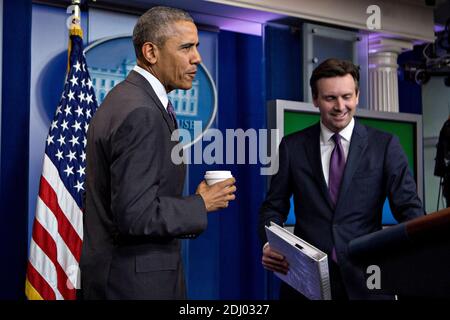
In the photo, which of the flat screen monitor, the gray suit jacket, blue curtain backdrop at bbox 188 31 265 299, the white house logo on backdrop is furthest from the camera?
blue curtain backdrop at bbox 188 31 265 299

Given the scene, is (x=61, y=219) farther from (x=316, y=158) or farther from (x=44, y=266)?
(x=316, y=158)

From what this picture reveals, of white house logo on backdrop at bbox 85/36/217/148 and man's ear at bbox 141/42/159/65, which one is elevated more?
white house logo on backdrop at bbox 85/36/217/148

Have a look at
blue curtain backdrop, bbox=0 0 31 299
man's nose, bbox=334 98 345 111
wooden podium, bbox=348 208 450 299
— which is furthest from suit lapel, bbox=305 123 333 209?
blue curtain backdrop, bbox=0 0 31 299

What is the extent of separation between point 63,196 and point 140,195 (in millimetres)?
1885

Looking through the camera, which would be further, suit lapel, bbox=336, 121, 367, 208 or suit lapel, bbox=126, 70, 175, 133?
suit lapel, bbox=336, 121, 367, 208

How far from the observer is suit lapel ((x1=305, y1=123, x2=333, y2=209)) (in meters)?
2.02

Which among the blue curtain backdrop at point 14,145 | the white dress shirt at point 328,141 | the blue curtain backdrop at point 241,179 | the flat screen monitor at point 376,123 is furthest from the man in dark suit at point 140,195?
the blue curtain backdrop at point 241,179

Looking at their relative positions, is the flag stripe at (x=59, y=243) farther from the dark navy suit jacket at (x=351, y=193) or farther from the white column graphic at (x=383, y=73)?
the white column graphic at (x=383, y=73)

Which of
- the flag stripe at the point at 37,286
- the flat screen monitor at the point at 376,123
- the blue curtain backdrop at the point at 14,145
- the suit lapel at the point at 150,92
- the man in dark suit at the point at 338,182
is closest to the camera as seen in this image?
the suit lapel at the point at 150,92

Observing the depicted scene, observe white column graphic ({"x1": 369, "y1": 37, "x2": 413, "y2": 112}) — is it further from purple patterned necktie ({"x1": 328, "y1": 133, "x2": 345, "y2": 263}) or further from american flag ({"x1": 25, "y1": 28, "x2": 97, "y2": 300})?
purple patterned necktie ({"x1": 328, "y1": 133, "x2": 345, "y2": 263})

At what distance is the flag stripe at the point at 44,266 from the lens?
3.03m

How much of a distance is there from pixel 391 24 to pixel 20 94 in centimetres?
283

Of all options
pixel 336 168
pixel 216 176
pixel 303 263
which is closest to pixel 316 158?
pixel 336 168

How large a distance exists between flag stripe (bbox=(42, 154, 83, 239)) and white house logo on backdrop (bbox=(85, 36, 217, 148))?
0.70m
